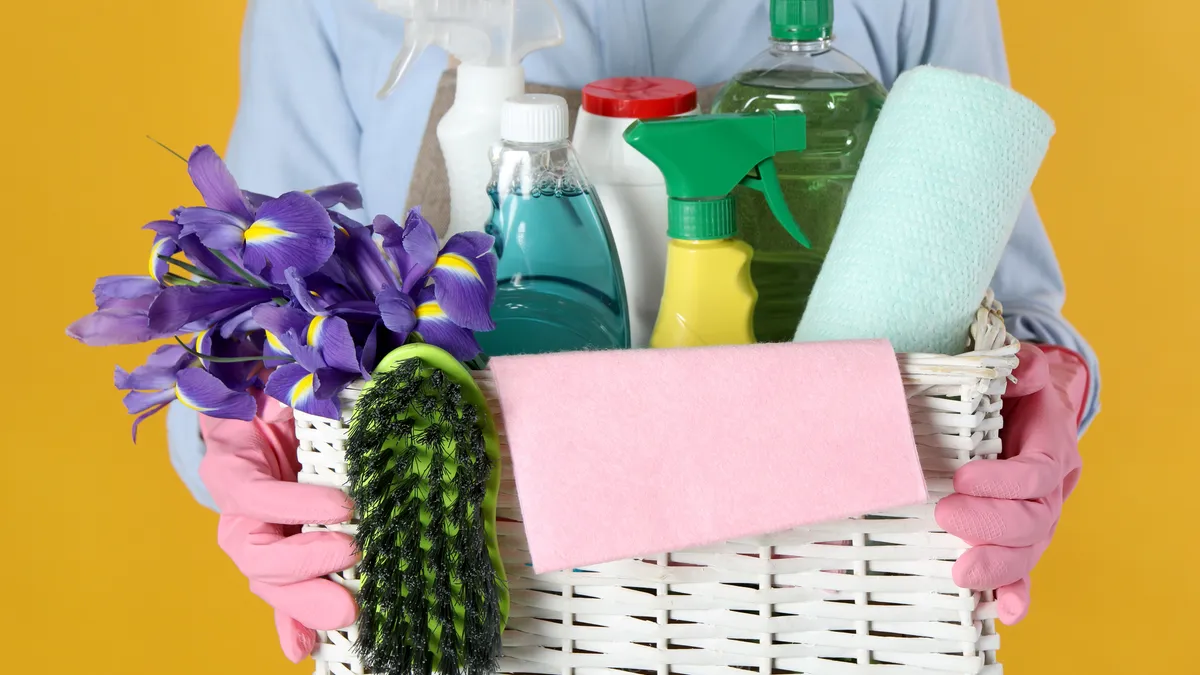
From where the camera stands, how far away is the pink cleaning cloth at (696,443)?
0.53 meters

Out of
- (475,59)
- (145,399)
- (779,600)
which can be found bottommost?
(779,600)

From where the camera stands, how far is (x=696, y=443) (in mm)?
537

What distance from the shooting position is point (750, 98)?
0.71m

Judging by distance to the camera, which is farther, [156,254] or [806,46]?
[806,46]

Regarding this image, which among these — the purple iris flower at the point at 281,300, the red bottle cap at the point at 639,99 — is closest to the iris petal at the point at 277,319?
the purple iris flower at the point at 281,300

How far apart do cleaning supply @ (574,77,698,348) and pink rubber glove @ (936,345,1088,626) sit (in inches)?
7.9

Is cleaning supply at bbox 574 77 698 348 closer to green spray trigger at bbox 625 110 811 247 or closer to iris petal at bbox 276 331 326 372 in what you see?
green spray trigger at bbox 625 110 811 247

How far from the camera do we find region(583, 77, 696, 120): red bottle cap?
0.66 metres

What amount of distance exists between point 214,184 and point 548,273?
172 millimetres

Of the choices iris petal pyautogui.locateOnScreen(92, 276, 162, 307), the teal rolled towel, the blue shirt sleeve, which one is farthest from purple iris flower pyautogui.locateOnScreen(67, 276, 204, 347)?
the blue shirt sleeve

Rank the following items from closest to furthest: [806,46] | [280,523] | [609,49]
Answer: [280,523], [806,46], [609,49]

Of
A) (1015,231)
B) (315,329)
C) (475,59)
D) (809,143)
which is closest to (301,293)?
(315,329)

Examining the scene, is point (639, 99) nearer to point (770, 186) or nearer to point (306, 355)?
point (770, 186)

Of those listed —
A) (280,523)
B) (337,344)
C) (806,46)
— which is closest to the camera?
(337,344)
